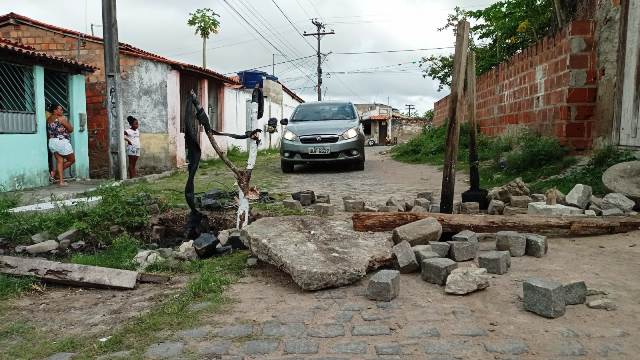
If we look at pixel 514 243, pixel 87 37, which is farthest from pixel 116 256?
pixel 87 37

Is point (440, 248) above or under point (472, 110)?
under

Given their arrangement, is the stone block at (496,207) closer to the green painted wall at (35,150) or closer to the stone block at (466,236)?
the stone block at (466,236)

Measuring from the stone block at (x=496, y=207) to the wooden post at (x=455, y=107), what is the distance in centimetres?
44

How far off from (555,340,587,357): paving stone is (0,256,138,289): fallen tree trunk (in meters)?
2.83

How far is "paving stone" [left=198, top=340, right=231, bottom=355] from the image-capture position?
97.0 inches

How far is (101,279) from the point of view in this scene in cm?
371

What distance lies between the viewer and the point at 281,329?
2.71m

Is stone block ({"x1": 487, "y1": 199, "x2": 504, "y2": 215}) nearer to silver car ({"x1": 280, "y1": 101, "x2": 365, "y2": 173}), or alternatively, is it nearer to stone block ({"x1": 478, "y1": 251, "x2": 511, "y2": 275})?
stone block ({"x1": 478, "y1": 251, "x2": 511, "y2": 275})

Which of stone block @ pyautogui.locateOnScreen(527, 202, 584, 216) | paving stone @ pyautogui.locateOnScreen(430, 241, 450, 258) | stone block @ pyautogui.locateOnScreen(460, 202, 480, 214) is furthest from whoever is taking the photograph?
stone block @ pyautogui.locateOnScreen(460, 202, 480, 214)

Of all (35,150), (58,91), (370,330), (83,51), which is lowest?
(370,330)

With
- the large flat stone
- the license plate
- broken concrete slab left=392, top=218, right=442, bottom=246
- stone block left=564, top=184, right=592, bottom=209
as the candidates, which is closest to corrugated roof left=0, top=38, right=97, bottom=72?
the license plate

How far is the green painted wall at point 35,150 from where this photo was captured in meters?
8.94

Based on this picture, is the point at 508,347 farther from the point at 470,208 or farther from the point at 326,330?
the point at 470,208

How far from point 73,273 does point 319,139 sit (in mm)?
6894
